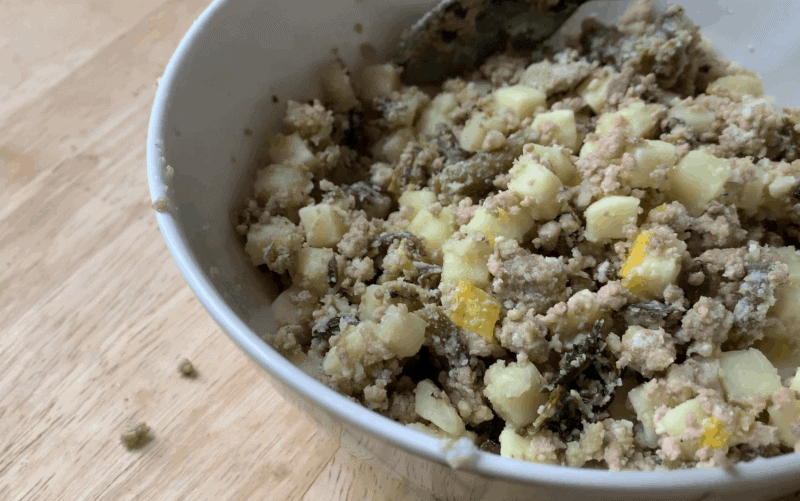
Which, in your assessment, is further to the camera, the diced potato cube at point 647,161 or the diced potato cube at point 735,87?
the diced potato cube at point 735,87

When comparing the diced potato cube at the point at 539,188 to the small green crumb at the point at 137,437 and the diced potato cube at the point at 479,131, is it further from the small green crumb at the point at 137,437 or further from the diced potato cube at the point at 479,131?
the small green crumb at the point at 137,437

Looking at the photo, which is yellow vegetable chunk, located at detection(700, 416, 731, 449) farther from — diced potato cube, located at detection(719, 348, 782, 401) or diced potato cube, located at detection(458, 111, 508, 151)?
diced potato cube, located at detection(458, 111, 508, 151)

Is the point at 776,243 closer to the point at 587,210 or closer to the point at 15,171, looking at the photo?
the point at 587,210

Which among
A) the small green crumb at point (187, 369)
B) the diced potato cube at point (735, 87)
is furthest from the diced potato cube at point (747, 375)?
the small green crumb at point (187, 369)

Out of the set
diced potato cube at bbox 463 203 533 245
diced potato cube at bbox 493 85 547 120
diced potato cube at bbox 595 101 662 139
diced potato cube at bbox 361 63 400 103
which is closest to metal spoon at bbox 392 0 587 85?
diced potato cube at bbox 361 63 400 103

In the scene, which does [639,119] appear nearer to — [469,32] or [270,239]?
[469,32]
